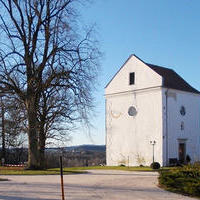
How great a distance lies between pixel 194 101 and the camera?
47.7m

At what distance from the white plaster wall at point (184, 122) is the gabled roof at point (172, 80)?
0.61 meters

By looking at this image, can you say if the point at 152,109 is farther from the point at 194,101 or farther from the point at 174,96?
the point at 194,101

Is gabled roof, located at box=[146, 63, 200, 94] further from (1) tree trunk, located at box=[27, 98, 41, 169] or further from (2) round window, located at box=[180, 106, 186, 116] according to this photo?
(1) tree trunk, located at box=[27, 98, 41, 169]

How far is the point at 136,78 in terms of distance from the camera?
45625 millimetres

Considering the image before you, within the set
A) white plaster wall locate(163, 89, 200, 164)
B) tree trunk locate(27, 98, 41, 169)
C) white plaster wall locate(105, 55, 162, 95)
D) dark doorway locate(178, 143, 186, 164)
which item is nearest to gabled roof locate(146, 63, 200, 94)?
white plaster wall locate(163, 89, 200, 164)

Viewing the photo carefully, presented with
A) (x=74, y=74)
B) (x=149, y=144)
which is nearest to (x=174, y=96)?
(x=149, y=144)

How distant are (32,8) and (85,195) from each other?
744 inches

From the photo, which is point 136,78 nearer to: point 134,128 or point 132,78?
point 132,78

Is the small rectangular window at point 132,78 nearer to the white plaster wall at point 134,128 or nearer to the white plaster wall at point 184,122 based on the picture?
the white plaster wall at point 134,128

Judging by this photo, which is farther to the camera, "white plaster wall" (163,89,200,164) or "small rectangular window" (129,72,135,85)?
"small rectangular window" (129,72,135,85)

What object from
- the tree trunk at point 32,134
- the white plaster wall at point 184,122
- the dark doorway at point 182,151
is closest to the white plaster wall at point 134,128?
the white plaster wall at point 184,122

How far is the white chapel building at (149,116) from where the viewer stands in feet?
141

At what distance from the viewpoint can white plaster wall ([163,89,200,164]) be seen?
142 ft

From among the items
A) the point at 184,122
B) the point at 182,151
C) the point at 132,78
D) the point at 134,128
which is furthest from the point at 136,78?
the point at 182,151
